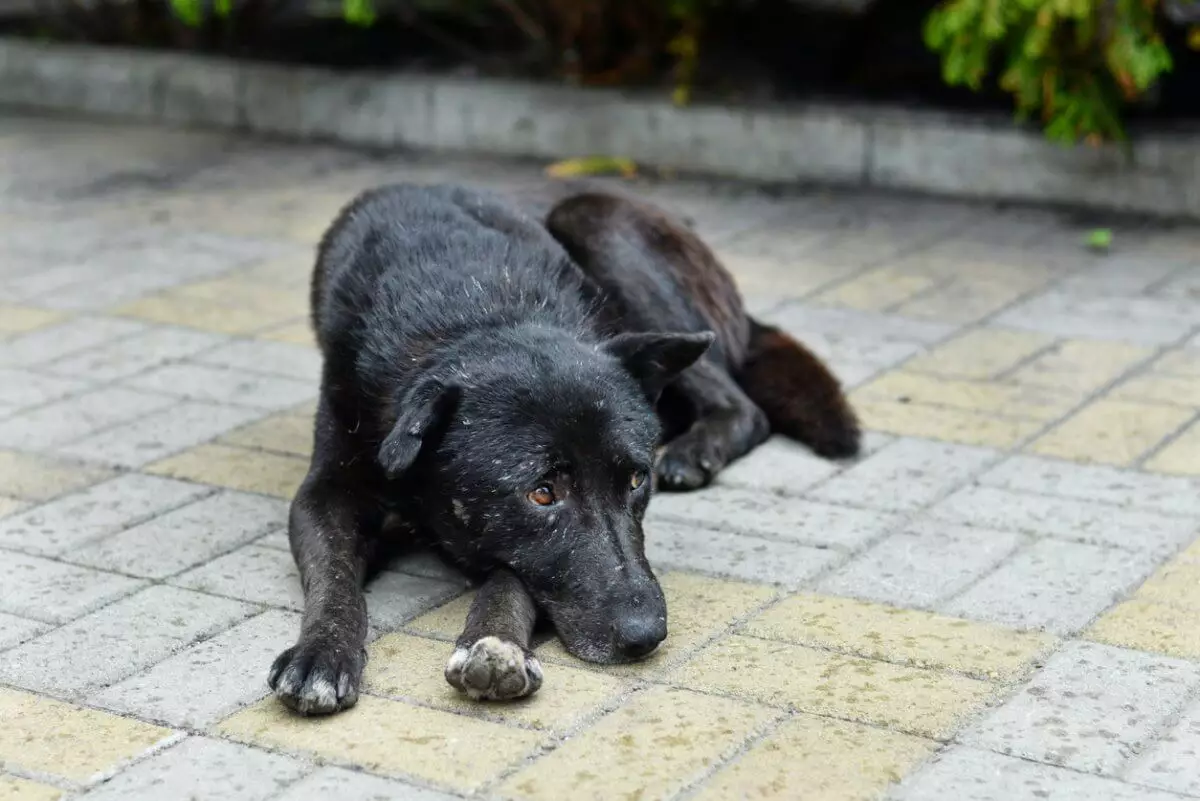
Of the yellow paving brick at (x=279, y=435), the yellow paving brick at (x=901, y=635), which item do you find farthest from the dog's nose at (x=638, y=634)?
the yellow paving brick at (x=279, y=435)

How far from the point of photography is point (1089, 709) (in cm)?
366

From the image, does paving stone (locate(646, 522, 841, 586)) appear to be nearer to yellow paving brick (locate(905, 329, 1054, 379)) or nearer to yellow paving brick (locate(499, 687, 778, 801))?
yellow paving brick (locate(499, 687, 778, 801))

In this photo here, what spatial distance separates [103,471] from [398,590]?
1.36 m

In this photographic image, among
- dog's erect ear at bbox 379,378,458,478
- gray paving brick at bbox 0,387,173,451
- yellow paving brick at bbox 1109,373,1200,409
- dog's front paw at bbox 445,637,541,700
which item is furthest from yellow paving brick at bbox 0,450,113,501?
yellow paving brick at bbox 1109,373,1200,409

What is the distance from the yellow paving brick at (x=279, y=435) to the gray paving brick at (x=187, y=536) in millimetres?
410

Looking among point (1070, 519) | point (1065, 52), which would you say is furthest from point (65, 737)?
point (1065, 52)

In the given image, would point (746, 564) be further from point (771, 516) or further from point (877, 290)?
point (877, 290)

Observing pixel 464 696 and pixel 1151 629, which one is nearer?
pixel 464 696

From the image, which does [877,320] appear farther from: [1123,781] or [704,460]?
[1123,781]

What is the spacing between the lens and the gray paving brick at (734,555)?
14.7ft

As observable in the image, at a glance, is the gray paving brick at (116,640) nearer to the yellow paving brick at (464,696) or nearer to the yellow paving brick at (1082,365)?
the yellow paving brick at (464,696)

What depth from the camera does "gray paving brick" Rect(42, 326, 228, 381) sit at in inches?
247

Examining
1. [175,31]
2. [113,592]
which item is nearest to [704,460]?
[113,592]

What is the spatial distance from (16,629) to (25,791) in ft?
2.86
